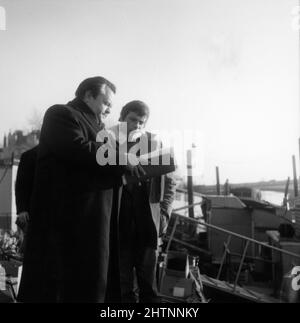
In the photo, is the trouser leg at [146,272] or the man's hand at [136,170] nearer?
the man's hand at [136,170]

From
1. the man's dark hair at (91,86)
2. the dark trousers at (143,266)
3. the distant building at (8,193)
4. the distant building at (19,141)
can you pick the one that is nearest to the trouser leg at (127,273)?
the dark trousers at (143,266)

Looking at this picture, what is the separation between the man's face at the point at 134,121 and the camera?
229cm

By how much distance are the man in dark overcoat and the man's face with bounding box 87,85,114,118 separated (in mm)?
179

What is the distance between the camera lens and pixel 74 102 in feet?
4.63

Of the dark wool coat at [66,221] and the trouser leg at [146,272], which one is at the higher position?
the dark wool coat at [66,221]

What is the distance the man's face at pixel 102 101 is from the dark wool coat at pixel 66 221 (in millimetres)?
188

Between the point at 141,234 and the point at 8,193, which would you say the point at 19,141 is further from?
the point at 141,234

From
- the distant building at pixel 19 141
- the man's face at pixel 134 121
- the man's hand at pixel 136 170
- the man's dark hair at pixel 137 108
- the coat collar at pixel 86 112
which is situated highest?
the distant building at pixel 19 141

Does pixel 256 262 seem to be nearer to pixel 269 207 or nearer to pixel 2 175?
pixel 269 207

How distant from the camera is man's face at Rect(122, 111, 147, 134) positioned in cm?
229

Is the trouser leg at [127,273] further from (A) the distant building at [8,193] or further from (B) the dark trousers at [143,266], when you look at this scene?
(A) the distant building at [8,193]

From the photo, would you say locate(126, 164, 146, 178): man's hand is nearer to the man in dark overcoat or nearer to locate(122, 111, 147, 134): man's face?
the man in dark overcoat

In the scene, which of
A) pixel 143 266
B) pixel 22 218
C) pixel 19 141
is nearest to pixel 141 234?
pixel 143 266
